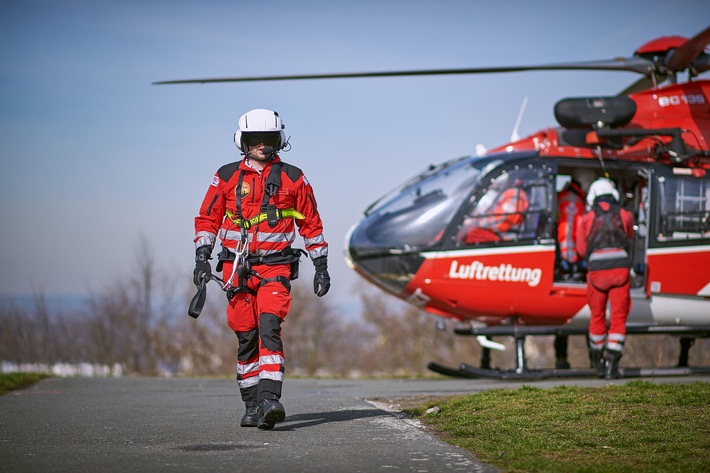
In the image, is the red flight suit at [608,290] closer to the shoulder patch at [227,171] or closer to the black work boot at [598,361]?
the black work boot at [598,361]

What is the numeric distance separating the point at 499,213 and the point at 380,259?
5.51ft

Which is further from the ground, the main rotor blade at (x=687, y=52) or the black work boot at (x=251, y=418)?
the main rotor blade at (x=687, y=52)

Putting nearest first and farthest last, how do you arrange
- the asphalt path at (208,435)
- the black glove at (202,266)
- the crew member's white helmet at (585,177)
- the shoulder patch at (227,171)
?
the asphalt path at (208,435), the black glove at (202,266), the shoulder patch at (227,171), the crew member's white helmet at (585,177)

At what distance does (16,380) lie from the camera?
38.1 ft

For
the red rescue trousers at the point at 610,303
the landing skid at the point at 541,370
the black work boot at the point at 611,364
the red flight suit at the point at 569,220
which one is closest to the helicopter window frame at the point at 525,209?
the red flight suit at the point at 569,220

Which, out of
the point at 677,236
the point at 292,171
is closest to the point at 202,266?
the point at 292,171

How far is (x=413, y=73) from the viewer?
41.0 ft

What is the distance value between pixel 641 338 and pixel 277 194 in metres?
Result: 47.9

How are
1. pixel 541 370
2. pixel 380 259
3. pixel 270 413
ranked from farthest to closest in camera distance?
pixel 380 259, pixel 541 370, pixel 270 413

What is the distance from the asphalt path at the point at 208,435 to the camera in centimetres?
531

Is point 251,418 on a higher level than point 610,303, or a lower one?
lower

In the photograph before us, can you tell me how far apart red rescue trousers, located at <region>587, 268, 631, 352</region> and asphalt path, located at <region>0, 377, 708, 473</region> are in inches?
111

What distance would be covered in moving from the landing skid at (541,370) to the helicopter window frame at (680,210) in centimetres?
122

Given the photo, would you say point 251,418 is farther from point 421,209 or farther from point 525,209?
Answer: point 525,209
